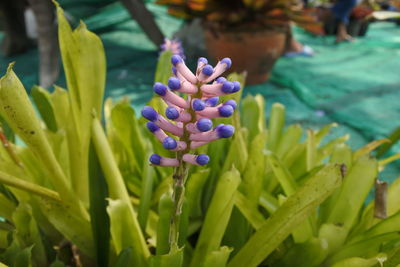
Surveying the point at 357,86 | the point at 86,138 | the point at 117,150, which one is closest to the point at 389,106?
the point at 357,86

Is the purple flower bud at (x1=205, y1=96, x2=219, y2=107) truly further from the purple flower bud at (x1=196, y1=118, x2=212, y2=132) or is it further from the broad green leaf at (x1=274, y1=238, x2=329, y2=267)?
the broad green leaf at (x1=274, y1=238, x2=329, y2=267)

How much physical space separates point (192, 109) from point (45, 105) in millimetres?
664

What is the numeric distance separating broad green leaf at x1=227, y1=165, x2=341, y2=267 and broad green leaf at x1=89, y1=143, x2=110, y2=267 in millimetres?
223

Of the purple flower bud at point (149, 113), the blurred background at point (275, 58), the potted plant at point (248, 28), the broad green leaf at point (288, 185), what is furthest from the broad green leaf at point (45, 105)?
the potted plant at point (248, 28)

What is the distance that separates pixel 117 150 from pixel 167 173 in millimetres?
182

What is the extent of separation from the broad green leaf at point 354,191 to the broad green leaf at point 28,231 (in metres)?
0.53

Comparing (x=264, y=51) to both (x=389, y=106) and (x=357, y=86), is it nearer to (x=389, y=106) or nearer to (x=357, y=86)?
(x=357, y=86)

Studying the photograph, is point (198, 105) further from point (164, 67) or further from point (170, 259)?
point (164, 67)

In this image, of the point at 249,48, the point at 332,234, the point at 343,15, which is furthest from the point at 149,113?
the point at 343,15

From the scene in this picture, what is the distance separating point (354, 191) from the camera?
75 centimetres

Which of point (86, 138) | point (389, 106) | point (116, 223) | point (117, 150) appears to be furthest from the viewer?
point (389, 106)

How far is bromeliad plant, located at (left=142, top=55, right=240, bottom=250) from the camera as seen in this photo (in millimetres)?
326

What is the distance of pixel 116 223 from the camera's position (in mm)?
611

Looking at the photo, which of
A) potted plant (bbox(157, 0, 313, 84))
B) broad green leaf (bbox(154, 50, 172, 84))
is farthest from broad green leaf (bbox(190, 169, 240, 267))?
potted plant (bbox(157, 0, 313, 84))
